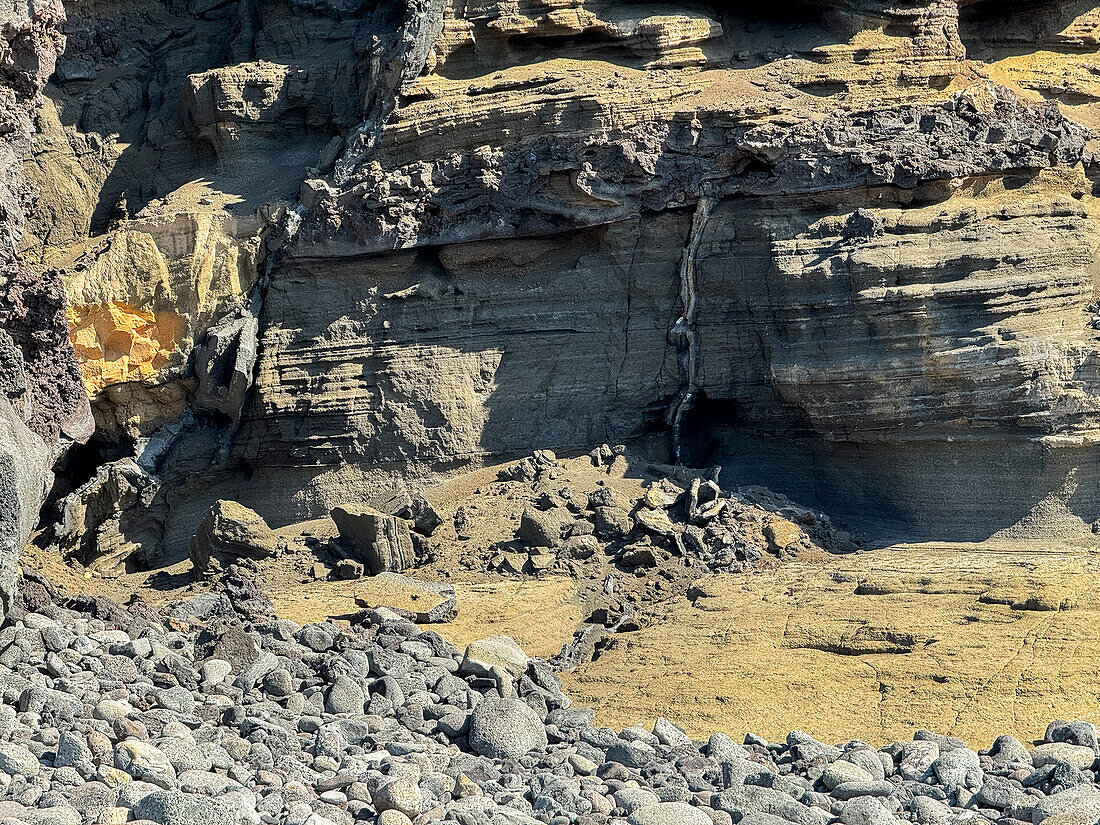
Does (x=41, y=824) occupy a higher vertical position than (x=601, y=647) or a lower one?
lower

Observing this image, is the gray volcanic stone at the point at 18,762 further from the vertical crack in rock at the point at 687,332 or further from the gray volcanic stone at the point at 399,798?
the vertical crack in rock at the point at 687,332

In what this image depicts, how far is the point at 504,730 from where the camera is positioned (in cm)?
686

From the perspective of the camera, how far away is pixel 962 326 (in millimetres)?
10500

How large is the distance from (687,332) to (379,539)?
349cm

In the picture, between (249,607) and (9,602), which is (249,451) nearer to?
(249,607)

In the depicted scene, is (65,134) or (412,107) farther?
(65,134)

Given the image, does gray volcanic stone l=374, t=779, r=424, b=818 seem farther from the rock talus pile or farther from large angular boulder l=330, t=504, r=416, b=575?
large angular boulder l=330, t=504, r=416, b=575

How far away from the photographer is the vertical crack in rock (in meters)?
11.6

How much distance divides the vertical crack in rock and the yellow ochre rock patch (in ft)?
16.1

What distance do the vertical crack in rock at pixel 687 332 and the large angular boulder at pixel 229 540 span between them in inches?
152

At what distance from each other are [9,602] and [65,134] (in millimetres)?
7406

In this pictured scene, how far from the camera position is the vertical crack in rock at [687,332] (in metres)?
11.6

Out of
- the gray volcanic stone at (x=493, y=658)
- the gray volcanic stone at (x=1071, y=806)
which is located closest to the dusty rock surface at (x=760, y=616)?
the gray volcanic stone at (x=493, y=658)

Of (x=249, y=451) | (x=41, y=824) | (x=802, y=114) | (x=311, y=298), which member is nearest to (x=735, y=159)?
(x=802, y=114)
